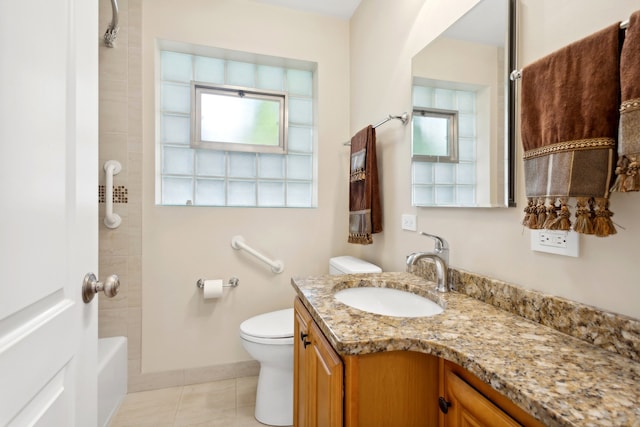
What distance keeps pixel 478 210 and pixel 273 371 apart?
133cm

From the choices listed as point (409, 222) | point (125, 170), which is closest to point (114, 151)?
point (125, 170)

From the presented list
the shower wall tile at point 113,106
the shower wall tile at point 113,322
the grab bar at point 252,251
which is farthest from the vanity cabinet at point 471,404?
the shower wall tile at point 113,106

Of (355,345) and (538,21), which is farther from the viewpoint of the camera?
(538,21)

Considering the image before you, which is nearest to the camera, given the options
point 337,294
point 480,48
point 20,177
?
point 20,177

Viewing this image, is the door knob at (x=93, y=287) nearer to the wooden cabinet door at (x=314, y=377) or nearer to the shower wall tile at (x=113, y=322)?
the wooden cabinet door at (x=314, y=377)

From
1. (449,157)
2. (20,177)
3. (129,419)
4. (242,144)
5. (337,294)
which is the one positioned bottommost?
(129,419)

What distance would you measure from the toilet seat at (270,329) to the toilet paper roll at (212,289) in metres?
0.33

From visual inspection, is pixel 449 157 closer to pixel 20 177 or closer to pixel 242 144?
pixel 20 177

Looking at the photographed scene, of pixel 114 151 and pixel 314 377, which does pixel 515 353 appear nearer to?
pixel 314 377

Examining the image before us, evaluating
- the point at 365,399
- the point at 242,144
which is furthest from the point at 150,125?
the point at 365,399

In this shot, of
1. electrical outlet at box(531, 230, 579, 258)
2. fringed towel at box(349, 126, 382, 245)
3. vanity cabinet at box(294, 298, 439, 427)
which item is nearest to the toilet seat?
fringed towel at box(349, 126, 382, 245)

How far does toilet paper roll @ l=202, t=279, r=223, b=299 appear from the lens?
197 centimetres

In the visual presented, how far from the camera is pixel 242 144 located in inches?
90.0

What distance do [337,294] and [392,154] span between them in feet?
3.04
